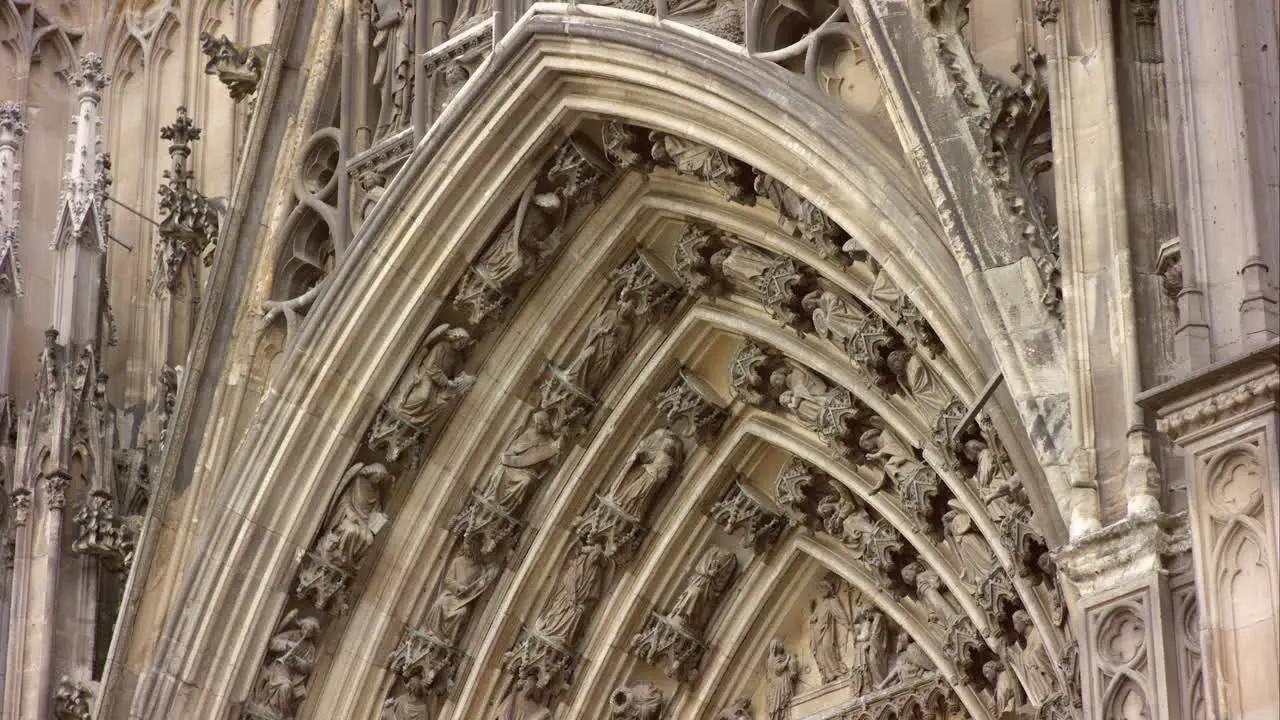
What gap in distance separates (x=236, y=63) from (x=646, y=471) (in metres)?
3.40

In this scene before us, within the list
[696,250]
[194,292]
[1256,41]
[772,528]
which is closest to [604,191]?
[696,250]

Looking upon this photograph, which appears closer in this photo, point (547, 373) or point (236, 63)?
point (547, 373)

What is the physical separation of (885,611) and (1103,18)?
381 cm

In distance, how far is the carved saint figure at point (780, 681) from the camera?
14125 mm

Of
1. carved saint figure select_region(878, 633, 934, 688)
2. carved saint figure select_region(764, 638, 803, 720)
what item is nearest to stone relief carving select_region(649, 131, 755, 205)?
carved saint figure select_region(878, 633, 934, 688)

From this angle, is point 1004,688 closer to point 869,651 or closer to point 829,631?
point 869,651

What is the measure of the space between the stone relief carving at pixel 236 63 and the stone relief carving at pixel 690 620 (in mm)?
3724

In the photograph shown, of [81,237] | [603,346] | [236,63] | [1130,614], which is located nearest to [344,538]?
[603,346]

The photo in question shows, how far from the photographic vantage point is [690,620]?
562 inches

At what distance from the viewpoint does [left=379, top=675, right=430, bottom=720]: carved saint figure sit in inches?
571

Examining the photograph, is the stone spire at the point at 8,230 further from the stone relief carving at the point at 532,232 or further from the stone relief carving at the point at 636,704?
the stone relief carving at the point at 636,704

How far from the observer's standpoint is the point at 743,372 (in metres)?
13.9

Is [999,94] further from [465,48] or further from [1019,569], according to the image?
[465,48]

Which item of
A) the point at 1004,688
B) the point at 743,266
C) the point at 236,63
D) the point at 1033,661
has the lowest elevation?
the point at 1033,661
